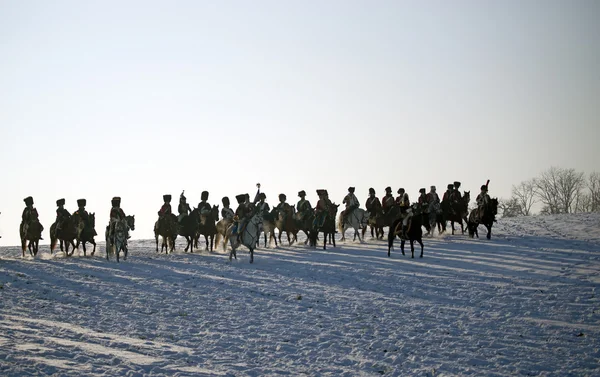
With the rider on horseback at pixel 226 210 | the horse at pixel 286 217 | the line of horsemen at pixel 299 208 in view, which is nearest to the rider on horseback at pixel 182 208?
the line of horsemen at pixel 299 208

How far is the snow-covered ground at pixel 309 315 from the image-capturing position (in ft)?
35.3

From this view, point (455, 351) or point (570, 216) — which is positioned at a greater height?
point (570, 216)

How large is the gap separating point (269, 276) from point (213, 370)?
941 cm

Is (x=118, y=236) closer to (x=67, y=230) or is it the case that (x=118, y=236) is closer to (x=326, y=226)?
(x=67, y=230)

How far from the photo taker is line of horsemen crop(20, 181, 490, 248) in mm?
23219

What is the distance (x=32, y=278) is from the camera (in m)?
19.2

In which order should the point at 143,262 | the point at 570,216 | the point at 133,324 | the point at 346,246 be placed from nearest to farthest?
1. the point at 133,324
2. the point at 143,262
3. the point at 346,246
4. the point at 570,216

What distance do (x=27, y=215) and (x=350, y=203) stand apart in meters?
Answer: 13.9

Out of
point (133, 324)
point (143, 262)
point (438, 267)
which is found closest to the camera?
point (133, 324)

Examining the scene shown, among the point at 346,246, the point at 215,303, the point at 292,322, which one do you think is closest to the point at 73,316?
the point at 215,303

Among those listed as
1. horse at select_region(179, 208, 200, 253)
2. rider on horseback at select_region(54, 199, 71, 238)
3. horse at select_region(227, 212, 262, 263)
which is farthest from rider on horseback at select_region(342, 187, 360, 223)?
rider on horseback at select_region(54, 199, 71, 238)

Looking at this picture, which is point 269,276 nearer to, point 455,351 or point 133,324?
point 133,324

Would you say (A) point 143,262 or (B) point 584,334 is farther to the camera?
(A) point 143,262

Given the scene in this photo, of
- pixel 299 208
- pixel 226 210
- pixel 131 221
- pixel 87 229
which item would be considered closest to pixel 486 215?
pixel 299 208
